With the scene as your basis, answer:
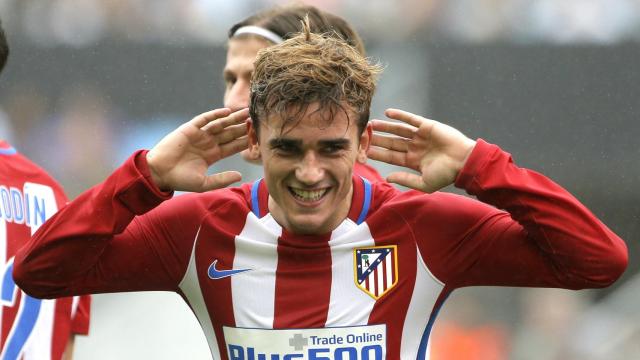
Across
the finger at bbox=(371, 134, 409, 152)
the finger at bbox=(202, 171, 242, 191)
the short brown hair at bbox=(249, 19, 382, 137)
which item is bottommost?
the finger at bbox=(202, 171, 242, 191)

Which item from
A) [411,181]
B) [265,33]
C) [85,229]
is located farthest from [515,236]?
[265,33]

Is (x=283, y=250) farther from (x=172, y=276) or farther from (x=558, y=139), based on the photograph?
(x=558, y=139)

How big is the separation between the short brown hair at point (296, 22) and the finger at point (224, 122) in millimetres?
893

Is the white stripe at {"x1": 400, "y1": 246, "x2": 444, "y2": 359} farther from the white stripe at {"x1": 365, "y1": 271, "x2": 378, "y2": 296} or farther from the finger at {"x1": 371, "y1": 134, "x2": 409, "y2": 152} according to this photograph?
the finger at {"x1": 371, "y1": 134, "x2": 409, "y2": 152}

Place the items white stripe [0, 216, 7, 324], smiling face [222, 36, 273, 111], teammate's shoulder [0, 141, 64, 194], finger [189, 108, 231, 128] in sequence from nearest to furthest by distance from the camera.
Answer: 1. finger [189, 108, 231, 128]
2. white stripe [0, 216, 7, 324]
3. teammate's shoulder [0, 141, 64, 194]
4. smiling face [222, 36, 273, 111]

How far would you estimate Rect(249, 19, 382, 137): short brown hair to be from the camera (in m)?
2.99

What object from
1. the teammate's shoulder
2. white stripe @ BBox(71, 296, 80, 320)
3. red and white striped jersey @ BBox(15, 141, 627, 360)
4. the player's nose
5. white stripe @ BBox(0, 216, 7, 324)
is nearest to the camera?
the player's nose

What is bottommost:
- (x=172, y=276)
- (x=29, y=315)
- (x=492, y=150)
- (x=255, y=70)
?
(x=29, y=315)

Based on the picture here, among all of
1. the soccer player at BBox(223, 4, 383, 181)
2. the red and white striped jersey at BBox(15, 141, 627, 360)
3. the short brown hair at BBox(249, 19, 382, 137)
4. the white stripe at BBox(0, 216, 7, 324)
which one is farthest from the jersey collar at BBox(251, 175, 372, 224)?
the white stripe at BBox(0, 216, 7, 324)

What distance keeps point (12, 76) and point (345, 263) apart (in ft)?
14.3

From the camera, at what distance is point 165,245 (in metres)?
3.19

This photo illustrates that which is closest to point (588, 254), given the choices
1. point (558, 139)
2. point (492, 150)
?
point (492, 150)

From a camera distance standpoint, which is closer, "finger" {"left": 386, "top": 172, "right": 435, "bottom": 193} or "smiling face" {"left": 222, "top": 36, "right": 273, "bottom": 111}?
"finger" {"left": 386, "top": 172, "right": 435, "bottom": 193}

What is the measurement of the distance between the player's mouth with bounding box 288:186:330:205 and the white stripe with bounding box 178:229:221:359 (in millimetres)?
309
